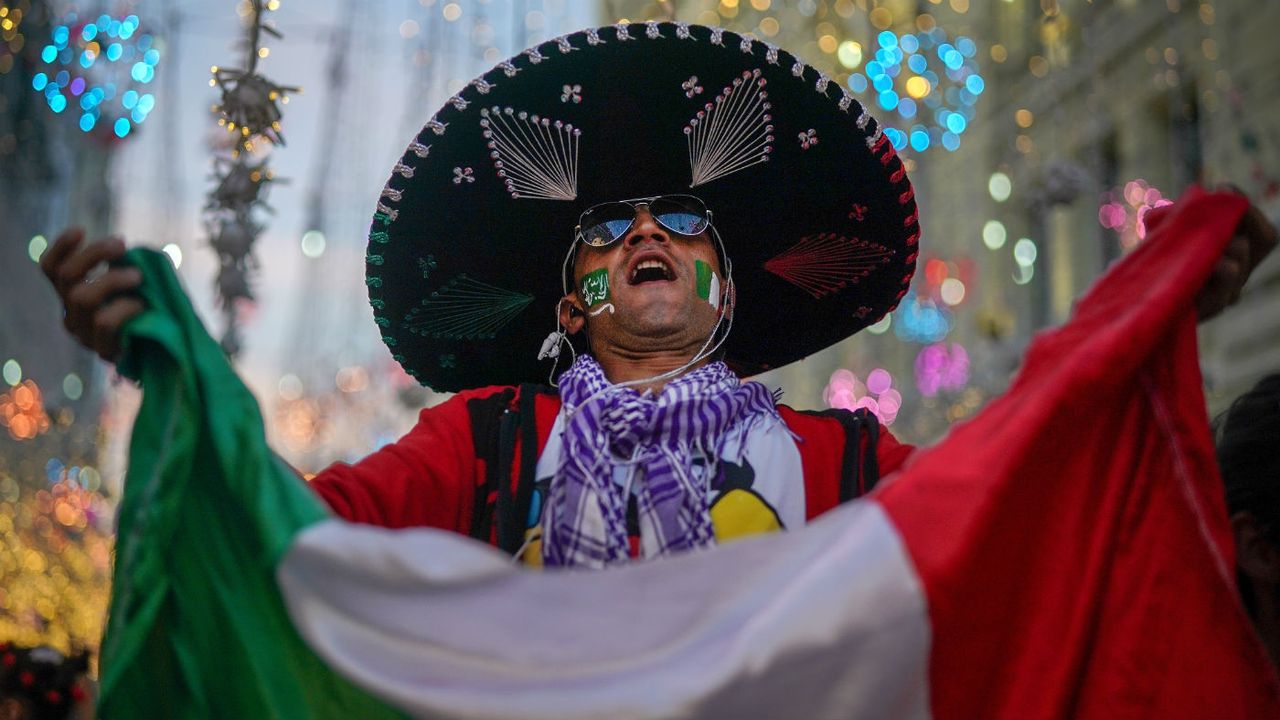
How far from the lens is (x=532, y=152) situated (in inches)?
128

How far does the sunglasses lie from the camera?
3225 mm

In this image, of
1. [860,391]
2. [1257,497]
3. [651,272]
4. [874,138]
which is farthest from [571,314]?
[860,391]

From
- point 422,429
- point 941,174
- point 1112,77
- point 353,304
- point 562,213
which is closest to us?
point 422,429

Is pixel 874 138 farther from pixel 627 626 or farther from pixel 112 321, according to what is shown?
pixel 112 321

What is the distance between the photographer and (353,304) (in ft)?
50.8

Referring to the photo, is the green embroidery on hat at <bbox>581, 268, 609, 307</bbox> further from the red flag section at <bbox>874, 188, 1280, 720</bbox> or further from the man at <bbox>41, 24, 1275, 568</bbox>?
the red flag section at <bbox>874, 188, 1280, 720</bbox>

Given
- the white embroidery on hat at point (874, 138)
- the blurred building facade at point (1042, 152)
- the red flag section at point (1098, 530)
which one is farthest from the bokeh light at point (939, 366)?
the red flag section at point (1098, 530)

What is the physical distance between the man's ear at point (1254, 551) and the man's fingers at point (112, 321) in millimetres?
2249

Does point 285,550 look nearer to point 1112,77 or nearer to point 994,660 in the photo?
point 994,660

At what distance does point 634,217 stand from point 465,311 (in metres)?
0.55

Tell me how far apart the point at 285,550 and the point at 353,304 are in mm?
13815

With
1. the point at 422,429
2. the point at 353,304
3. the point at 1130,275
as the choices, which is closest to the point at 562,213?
the point at 422,429

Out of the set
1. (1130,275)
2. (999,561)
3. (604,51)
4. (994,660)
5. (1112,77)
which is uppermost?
(1112,77)

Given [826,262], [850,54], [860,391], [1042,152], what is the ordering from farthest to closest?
[860,391] < [1042,152] < [850,54] < [826,262]
